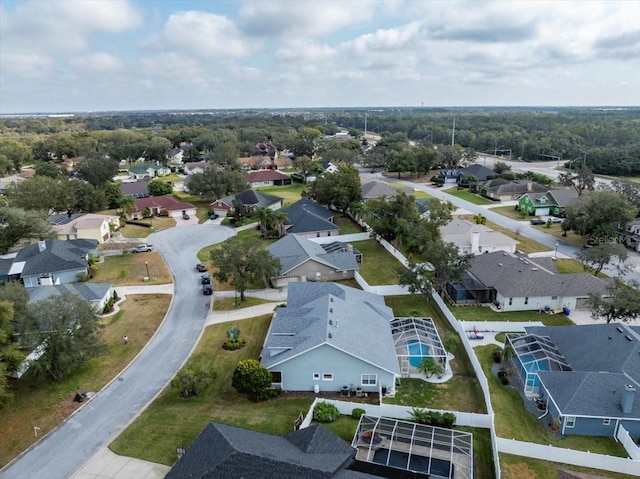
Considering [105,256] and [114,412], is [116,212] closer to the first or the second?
[105,256]

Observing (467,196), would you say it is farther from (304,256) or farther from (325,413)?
(325,413)

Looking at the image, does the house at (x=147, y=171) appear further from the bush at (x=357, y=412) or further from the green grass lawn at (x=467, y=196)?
the bush at (x=357, y=412)

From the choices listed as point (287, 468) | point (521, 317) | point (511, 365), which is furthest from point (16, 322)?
point (521, 317)

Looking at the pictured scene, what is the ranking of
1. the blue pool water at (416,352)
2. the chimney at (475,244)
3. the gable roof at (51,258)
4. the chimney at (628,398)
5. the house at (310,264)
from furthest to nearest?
the chimney at (475,244)
the gable roof at (51,258)
the house at (310,264)
the blue pool water at (416,352)
the chimney at (628,398)

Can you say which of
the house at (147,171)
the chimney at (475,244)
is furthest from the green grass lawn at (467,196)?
the house at (147,171)

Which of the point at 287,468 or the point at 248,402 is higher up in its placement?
the point at 287,468

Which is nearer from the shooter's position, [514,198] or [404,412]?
[404,412]

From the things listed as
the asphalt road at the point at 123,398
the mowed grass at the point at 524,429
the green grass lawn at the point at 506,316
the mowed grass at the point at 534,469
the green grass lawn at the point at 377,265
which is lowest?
the asphalt road at the point at 123,398
